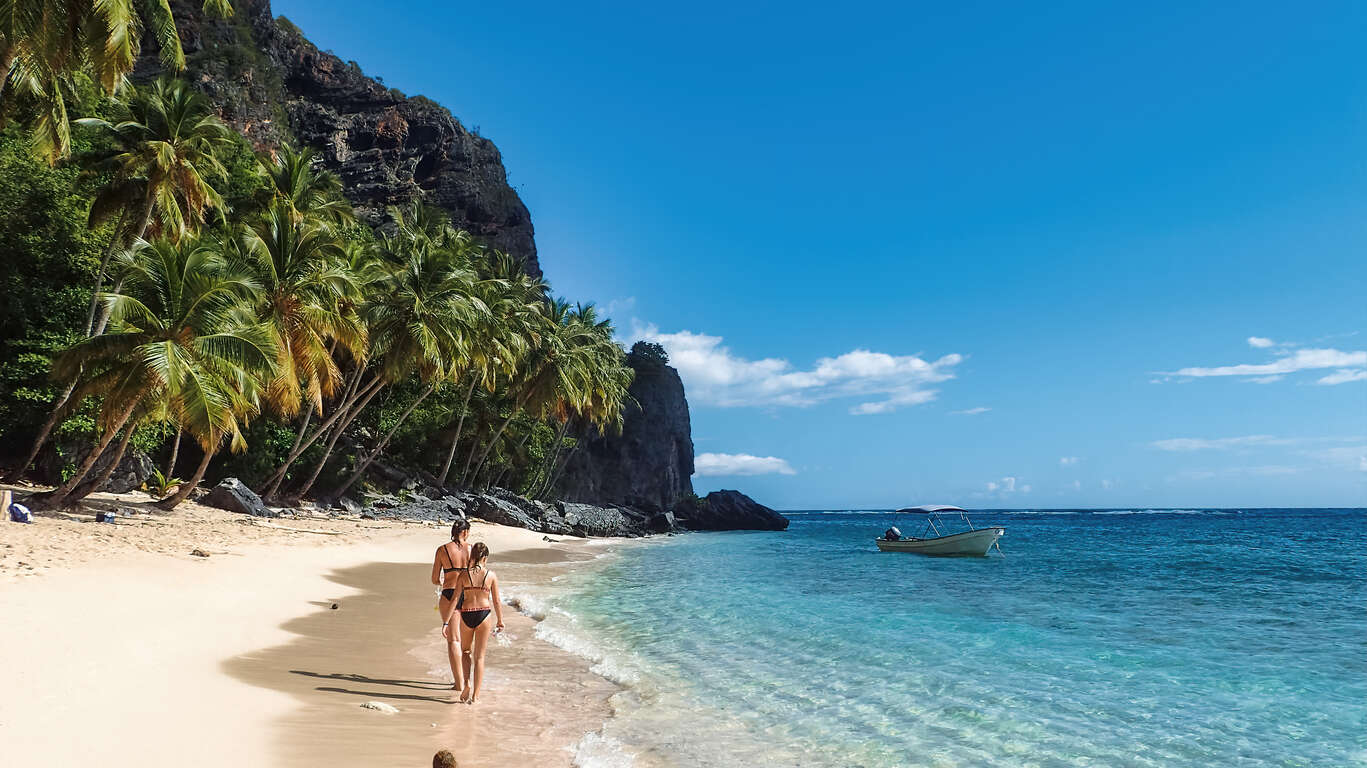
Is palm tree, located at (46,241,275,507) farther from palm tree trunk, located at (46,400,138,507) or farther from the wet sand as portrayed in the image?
the wet sand

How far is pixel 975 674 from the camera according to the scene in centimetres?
934

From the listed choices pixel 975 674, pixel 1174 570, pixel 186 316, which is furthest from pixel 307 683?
pixel 1174 570

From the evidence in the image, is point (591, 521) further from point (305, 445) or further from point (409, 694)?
point (409, 694)

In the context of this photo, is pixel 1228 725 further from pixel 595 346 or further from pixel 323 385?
pixel 595 346

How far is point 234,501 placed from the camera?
75.4 feet

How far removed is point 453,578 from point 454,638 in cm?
62

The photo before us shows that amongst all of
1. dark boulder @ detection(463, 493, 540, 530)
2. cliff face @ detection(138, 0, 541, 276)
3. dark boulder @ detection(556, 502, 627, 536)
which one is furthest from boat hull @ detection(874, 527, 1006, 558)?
cliff face @ detection(138, 0, 541, 276)

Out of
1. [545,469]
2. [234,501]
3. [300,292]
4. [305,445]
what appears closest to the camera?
[300,292]

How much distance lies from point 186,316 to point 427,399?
77.7 ft

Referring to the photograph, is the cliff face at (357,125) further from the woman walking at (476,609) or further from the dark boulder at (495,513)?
the woman walking at (476,609)

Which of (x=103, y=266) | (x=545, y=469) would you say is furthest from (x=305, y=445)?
(x=545, y=469)

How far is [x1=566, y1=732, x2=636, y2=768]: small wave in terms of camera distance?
562 centimetres

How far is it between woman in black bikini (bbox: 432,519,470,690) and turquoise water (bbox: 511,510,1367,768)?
1646mm

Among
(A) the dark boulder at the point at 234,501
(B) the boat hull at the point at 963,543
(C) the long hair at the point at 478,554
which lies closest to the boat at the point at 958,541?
(B) the boat hull at the point at 963,543
